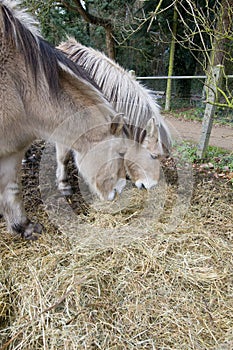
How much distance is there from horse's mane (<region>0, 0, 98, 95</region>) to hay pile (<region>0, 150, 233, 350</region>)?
4.10 ft

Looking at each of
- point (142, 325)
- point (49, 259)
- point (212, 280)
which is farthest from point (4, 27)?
point (212, 280)

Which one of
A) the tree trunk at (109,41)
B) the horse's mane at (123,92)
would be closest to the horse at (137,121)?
the horse's mane at (123,92)

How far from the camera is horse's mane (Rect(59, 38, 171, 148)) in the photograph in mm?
2738

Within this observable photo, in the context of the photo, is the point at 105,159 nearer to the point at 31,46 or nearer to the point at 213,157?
the point at 31,46

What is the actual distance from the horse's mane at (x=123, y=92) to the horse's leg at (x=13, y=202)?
120cm

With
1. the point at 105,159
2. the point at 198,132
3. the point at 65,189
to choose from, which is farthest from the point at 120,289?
the point at 198,132

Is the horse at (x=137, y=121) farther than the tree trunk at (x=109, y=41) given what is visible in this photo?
No

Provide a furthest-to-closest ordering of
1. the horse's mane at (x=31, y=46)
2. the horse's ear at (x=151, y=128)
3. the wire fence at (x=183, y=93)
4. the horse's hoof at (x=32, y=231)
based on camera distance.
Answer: the wire fence at (x=183, y=93)
the horse's ear at (x=151, y=128)
the horse's hoof at (x=32, y=231)
the horse's mane at (x=31, y=46)

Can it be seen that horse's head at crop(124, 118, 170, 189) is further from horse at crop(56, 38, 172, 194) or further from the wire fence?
the wire fence

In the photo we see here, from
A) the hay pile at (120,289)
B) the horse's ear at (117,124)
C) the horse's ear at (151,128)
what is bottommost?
the hay pile at (120,289)

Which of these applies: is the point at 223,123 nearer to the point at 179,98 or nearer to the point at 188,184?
the point at 179,98

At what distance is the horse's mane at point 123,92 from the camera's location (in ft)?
8.98

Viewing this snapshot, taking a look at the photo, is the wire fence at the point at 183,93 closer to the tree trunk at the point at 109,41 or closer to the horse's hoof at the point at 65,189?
the tree trunk at the point at 109,41

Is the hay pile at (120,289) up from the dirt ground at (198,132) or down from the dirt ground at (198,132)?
up
